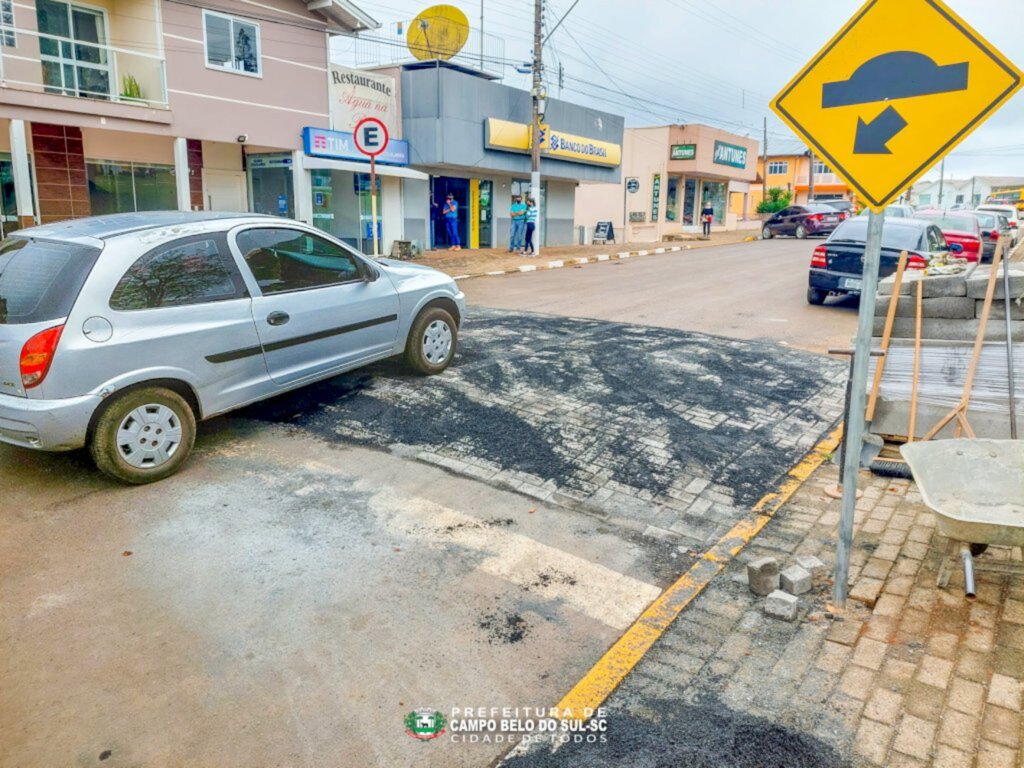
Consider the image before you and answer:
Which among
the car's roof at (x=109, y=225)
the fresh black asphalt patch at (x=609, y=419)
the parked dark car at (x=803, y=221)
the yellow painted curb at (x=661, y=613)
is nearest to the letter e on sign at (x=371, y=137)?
the fresh black asphalt patch at (x=609, y=419)

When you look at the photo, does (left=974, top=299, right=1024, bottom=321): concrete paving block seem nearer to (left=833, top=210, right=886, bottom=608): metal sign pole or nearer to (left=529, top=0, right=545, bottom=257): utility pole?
(left=833, top=210, right=886, bottom=608): metal sign pole

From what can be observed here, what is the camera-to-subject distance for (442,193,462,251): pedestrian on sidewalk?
23312mm

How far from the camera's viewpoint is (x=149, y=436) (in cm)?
505

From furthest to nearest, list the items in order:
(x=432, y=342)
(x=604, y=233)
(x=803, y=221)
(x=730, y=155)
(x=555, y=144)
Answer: (x=730, y=155), (x=803, y=221), (x=604, y=233), (x=555, y=144), (x=432, y=342)

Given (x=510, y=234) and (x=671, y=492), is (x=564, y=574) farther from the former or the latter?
(x=510, y=234)

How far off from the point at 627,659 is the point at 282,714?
1.46m

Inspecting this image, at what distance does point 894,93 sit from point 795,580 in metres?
2.30

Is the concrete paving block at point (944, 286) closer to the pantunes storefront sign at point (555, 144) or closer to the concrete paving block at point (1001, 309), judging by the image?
the concrete paving block at point (1001, 309)

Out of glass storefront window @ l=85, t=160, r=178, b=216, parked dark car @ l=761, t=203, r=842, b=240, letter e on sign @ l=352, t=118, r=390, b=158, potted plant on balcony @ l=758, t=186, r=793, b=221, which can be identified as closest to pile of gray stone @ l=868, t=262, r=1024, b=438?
letter e on sign @ l=352, t=118, r=390, b=158

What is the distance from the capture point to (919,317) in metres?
6.13

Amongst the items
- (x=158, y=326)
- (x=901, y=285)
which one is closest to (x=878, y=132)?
(x=901, y=285)

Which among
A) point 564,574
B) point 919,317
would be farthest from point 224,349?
point 919,317

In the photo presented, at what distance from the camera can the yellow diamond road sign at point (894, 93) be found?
3111 mm

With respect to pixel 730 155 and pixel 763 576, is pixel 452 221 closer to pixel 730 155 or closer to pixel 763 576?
pixel 763 576
